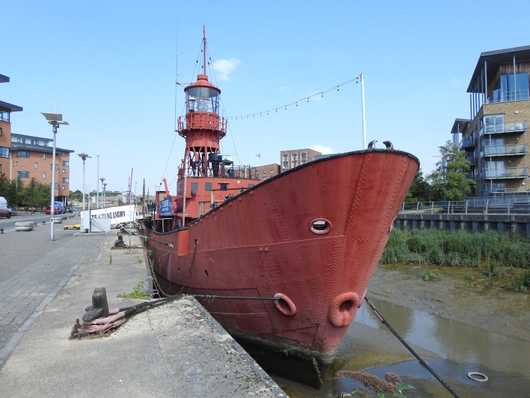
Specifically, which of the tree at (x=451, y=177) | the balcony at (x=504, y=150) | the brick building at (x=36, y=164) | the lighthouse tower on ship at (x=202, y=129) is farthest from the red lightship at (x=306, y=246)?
the brick building at (x=36, y=164)

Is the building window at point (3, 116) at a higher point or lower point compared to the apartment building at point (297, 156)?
higher

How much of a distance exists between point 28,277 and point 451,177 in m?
34.2

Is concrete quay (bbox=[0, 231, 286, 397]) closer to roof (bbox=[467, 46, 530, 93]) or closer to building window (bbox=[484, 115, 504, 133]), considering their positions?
building window (bbox=[484, 115, 504, 133])

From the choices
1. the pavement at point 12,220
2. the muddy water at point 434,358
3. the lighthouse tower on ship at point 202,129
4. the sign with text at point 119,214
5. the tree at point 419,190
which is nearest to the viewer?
the muddy water at point 434,358

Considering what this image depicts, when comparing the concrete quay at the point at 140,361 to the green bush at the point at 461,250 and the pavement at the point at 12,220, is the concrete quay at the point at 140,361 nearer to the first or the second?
the green bush at the point at 461,250

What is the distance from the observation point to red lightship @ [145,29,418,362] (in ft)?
19.2

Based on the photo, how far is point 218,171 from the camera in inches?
496

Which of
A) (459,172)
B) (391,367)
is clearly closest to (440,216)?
(459,172)

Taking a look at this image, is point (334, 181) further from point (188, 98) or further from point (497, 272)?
point (497, 272)

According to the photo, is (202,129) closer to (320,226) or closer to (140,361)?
(320,226)

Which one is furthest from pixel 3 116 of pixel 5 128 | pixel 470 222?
pixel 470 222

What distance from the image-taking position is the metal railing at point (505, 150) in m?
36.9

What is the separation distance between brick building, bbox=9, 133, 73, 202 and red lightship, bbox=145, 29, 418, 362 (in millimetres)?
66909

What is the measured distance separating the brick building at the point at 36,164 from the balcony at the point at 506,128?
6196cm
